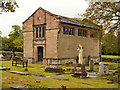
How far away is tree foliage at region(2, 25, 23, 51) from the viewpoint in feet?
178

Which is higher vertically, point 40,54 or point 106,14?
point 106,14

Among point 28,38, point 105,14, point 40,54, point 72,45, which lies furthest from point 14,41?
point 105,14

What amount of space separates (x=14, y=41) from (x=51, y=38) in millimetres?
32211

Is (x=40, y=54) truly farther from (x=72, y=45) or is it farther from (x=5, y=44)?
(x=5, y=44)

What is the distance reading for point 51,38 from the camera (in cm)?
2619

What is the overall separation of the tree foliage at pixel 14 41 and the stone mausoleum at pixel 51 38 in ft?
81.3

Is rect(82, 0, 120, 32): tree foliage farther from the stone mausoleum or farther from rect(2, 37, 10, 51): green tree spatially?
rect(2, 37, 10, 51): green tree

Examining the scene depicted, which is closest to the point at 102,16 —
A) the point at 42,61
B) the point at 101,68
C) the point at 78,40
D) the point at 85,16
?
the point at 85,16

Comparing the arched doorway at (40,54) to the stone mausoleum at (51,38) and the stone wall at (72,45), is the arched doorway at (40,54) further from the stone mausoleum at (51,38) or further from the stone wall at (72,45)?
the stone wall at (72,45)

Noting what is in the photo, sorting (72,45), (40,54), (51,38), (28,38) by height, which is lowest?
(40,54)

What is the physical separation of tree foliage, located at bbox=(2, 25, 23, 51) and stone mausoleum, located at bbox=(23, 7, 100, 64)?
24.8 m

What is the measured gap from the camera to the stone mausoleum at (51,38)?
84.1ft

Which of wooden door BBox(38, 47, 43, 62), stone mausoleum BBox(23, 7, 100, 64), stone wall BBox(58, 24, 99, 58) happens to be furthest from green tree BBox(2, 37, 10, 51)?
stone wall BBox(58, 24, 99, 58)

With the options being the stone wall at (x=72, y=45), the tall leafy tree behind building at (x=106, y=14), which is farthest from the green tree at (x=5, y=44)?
the tall leafy tree behind building at (x=106, y=14)
